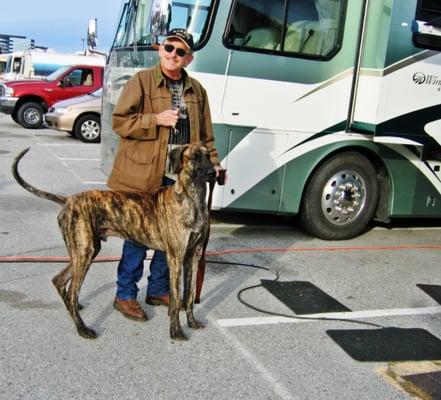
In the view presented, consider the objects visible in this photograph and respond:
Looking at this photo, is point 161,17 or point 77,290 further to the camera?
point 161,17

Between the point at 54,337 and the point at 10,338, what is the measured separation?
274 mm

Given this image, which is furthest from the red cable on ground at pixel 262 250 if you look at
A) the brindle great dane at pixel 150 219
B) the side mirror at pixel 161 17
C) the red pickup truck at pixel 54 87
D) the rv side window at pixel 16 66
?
the rv side window at pixel 16 66

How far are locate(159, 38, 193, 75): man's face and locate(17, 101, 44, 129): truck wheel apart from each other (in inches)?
562

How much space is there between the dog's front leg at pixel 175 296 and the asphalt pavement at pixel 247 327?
7 cm

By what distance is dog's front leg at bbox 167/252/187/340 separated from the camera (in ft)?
11.7

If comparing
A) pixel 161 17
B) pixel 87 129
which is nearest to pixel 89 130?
pixel 87 129

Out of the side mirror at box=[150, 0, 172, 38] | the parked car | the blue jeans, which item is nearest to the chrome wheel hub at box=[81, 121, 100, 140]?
the parked car

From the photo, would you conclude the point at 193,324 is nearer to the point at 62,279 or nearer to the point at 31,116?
the point at 62,279

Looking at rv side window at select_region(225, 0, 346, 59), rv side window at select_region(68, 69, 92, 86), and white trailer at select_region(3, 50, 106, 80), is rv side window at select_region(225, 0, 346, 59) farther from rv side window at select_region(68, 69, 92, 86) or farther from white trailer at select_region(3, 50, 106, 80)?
white trailer at select_region(3, 50, 106, 80)

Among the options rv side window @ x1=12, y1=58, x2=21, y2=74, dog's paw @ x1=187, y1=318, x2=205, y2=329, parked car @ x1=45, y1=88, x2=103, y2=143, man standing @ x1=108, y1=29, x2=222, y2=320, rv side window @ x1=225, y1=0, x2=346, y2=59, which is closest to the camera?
man standing @ x1=108, y1=29, x2=222, y2=320

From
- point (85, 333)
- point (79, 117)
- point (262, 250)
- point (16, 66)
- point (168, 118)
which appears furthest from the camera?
point (16, 66)

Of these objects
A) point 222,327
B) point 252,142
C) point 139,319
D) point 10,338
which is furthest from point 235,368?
point 252,142

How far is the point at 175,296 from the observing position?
361cm

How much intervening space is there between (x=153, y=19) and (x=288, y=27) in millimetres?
1446
